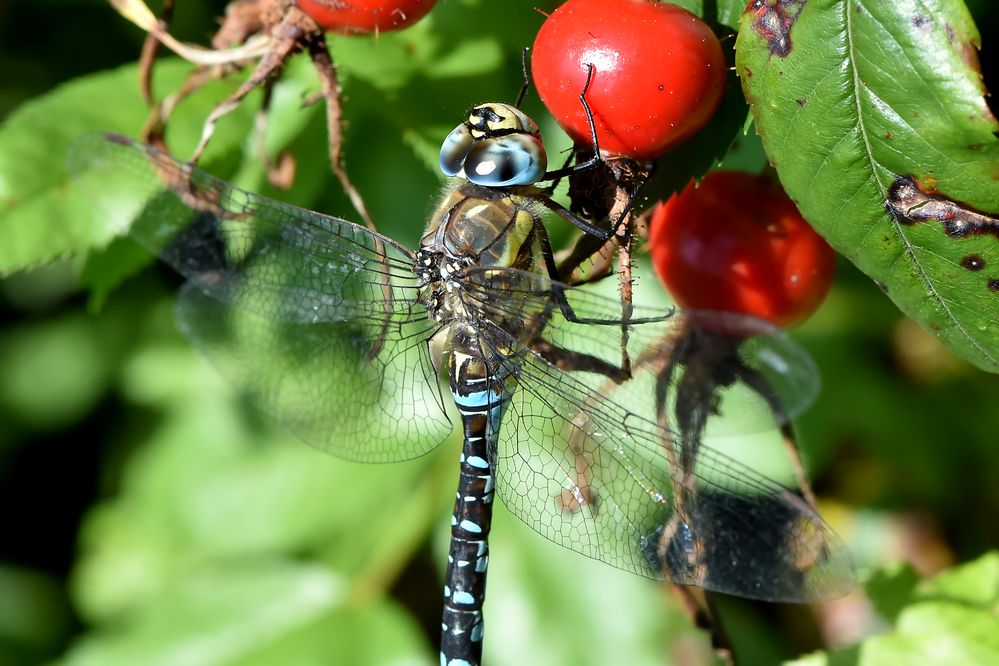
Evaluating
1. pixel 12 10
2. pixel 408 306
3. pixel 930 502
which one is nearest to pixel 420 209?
pixel 408 306

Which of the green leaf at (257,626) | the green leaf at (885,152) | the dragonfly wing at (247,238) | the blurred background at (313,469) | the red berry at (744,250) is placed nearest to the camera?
the green leaf at (885,152)

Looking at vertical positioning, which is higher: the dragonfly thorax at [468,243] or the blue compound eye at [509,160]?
the blue compound eye at [509,160]

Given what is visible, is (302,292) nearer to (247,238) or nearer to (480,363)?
(247,238)

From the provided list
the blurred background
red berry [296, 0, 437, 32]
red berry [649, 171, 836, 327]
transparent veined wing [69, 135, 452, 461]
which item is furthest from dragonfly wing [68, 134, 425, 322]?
red berry [649, 171, 836, 327]

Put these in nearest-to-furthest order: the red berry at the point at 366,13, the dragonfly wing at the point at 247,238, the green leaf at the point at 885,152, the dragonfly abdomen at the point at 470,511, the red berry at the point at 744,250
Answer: the green leaf at the point at 885,152 → the red berry at the point at 366,13 → the red berry at the point at 744,250 → the dragonfly abdomen at the point at 470,511 → the dragonfly wing at the point at 247,238

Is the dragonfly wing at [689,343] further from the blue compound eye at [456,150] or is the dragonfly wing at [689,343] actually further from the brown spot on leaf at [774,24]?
the brown spot on leaf at [774,24]

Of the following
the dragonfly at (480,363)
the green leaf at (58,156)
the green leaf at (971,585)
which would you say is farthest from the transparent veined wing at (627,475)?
the green leaf at (58,156)

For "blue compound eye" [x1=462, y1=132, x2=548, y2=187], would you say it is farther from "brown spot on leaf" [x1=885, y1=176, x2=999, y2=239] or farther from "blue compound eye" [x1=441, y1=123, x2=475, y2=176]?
"brown spot on leaf" [x1=885, y1=176, x2=999, y2=239]
